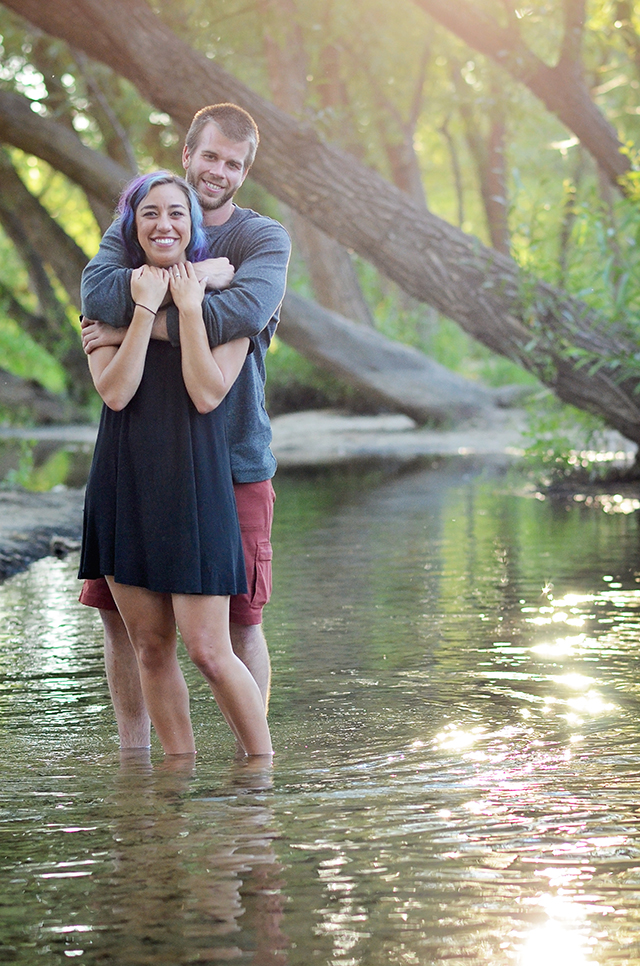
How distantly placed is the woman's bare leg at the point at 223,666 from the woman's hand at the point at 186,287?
76 centimetres

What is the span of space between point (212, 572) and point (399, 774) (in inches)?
29.3

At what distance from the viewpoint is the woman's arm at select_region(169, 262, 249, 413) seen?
340cm

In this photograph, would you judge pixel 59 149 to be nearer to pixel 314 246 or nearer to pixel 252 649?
pixel 314 246

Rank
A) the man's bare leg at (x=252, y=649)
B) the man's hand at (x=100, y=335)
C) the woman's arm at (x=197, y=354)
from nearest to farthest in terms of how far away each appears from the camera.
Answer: the woman's arm at (x=197, y=354), the man's hand at (x=100, y=335), the man's bare leg at (x=252, y=649)

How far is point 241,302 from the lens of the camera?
3484 mm

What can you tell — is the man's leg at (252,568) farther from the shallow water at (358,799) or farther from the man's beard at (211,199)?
the man's beard at (211,199)

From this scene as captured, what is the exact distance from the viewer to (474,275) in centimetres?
1042

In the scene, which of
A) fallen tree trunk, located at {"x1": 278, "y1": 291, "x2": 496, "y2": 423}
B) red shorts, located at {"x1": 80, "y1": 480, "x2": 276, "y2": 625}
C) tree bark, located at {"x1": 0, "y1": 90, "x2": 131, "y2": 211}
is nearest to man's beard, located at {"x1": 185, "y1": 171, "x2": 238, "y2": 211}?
red shorts, located at {"x1": 80, "y1": 480, "x2": 276, "y2": 625}

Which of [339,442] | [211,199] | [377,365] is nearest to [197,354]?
[211,199]

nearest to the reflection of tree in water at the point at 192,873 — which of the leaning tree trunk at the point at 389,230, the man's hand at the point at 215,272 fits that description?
the man's hand at the point at 215,272

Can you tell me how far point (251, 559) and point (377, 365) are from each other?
47.1ft

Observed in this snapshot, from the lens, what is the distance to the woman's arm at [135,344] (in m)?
3.41

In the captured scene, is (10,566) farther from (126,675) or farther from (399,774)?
(399,774)

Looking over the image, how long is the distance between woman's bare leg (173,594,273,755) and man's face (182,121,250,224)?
119 centimetres
